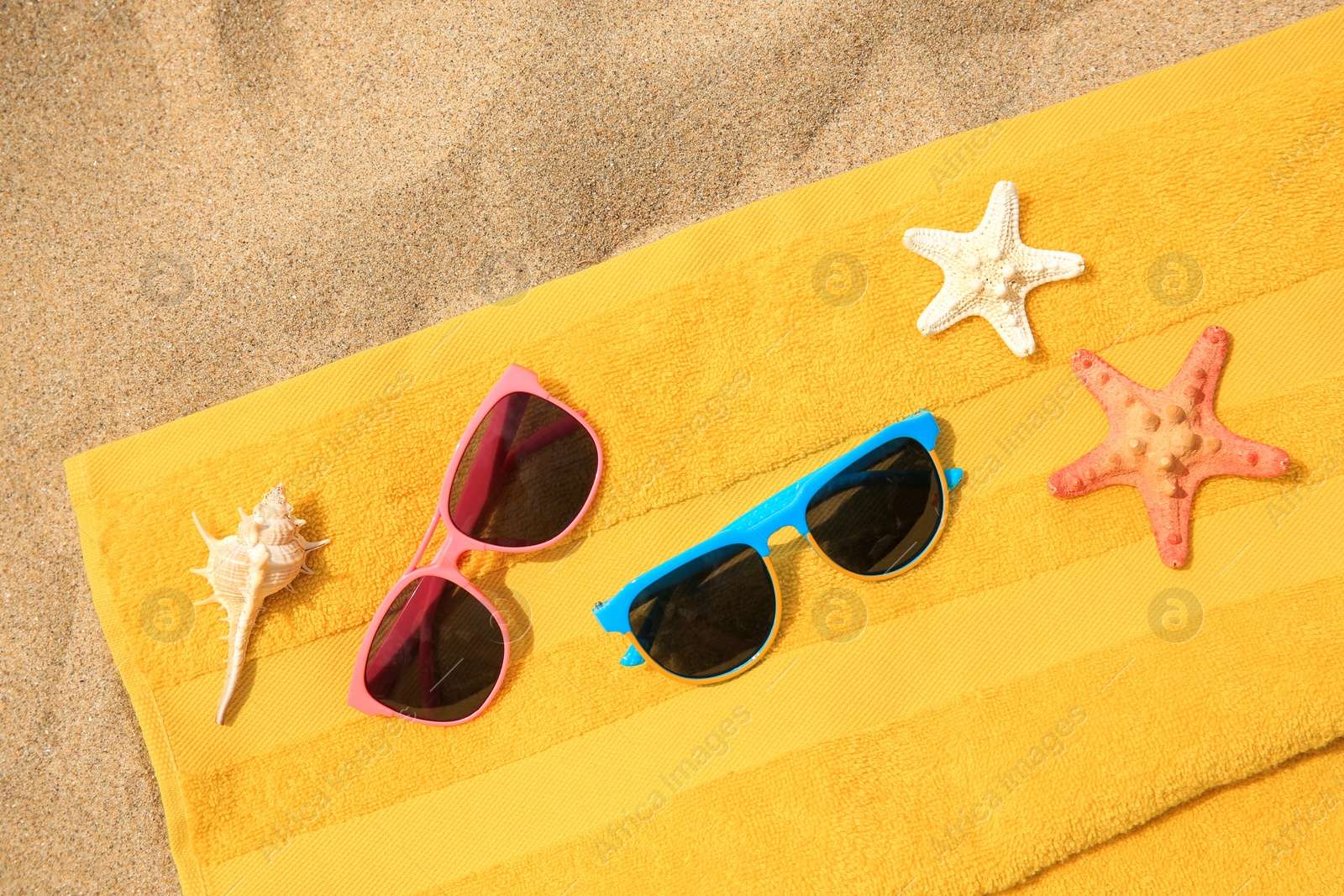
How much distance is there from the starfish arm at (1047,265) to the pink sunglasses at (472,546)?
27.9 inches

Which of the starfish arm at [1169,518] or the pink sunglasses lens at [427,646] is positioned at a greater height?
the pink sunglasses lens at [427,646]

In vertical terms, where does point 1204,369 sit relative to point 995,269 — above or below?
below

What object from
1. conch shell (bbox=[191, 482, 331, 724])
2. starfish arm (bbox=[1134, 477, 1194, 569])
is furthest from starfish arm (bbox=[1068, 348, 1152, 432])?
conch shell (bbox=[191, 482, 331, 724])

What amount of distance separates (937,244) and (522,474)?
0.72 meters

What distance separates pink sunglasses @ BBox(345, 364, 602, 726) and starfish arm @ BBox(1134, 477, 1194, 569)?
834 millimetres

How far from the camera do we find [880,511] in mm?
1136

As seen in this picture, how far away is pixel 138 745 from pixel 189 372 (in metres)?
0.63

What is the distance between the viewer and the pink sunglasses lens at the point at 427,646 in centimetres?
114

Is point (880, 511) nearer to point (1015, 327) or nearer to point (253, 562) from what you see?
point (1015, 327)

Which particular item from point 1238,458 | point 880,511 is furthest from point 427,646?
point 1238,458

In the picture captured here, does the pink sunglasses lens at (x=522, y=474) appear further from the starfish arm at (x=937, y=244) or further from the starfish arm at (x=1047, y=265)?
the starfish arm at (x=1047, y=265)

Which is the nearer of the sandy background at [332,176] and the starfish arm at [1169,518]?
the starfish arm at [1169,518]

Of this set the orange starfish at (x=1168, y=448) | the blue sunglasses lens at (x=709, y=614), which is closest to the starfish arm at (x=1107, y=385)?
the orange starfish at (x=1168, y=448)

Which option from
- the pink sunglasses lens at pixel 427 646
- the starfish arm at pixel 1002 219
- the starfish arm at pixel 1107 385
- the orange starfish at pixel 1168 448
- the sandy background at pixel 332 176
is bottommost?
the orange starfish at pixel 1168 448
